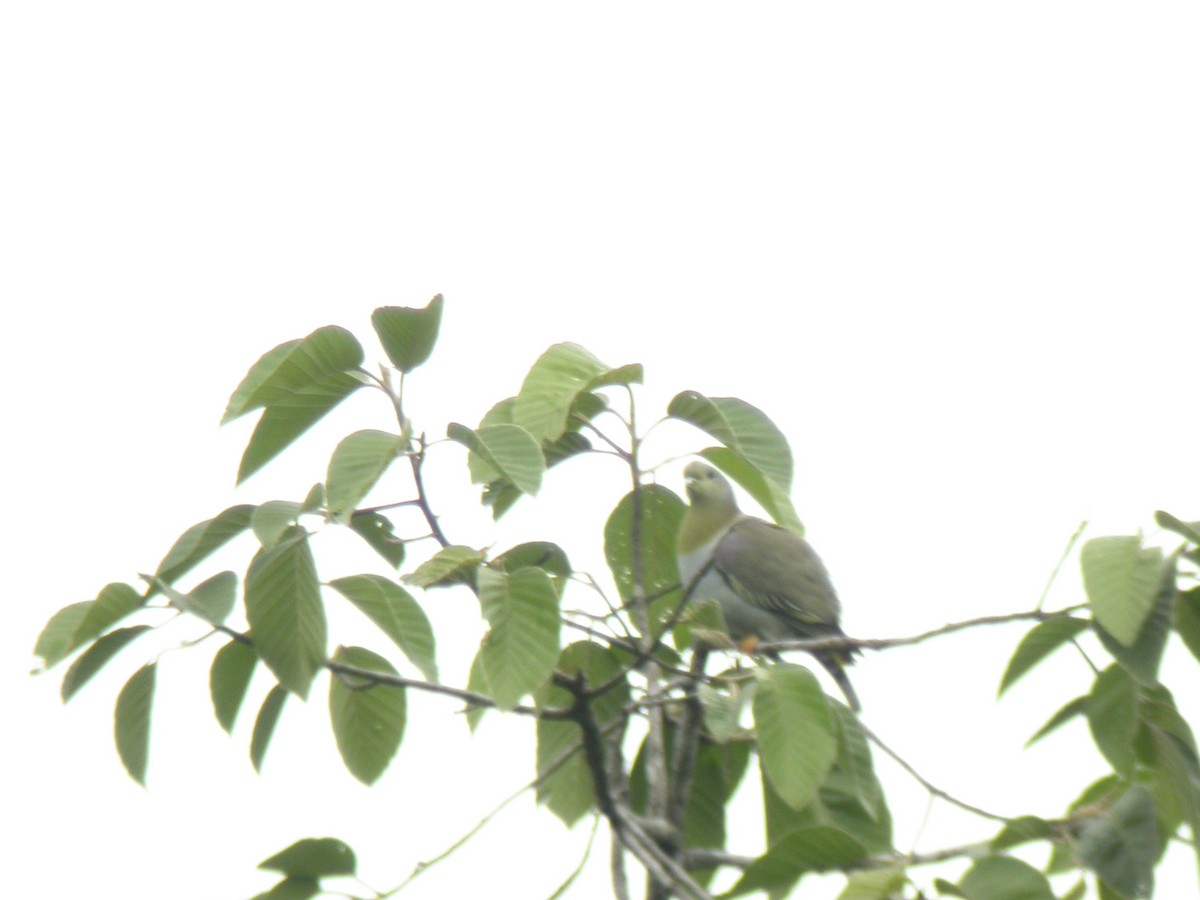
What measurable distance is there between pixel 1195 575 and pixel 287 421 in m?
1.22

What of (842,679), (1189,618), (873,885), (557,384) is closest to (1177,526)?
(1189,618)

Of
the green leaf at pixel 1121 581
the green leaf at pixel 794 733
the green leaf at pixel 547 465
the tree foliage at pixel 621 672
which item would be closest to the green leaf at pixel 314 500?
the tree foliage at pixel 621 672

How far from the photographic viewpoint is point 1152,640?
1792 mm

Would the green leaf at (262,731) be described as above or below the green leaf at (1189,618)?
above

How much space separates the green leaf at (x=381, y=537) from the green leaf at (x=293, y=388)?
9.0 inches

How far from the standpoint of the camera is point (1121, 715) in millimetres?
1922

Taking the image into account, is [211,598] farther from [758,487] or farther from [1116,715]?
[1116,715]

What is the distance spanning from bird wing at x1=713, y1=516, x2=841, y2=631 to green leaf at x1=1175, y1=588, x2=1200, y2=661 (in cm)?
295

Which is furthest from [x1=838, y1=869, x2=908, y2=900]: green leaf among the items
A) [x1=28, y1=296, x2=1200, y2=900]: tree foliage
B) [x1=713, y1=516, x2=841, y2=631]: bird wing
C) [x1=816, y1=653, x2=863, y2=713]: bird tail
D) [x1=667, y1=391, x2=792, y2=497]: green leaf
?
[x1=713, y1=516, x2=841, y2=631]: bird wing

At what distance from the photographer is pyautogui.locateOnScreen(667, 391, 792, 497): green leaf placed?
2.14 m

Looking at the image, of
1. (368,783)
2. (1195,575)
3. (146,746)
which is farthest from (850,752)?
(146,746)

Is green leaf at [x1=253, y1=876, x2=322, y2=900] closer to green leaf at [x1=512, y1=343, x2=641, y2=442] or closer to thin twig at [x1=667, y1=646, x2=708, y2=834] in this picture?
thin twig at [x1=667, y1=646, x2=708, y2=834]

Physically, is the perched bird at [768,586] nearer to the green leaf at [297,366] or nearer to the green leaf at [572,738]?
the green leaf at [572,738]

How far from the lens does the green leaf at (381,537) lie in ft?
7.45
